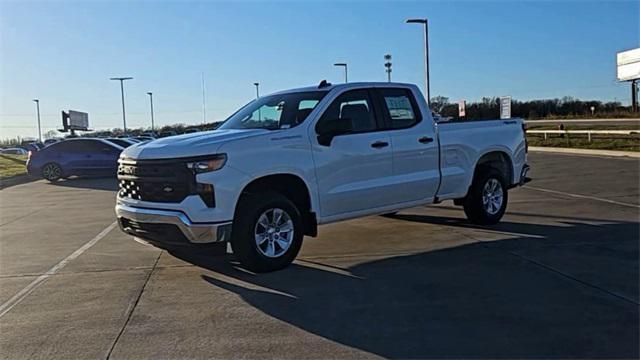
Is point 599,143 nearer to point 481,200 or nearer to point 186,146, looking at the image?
point 481,200

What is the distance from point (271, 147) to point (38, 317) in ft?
9.26

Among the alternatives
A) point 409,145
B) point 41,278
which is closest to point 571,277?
point 409,145

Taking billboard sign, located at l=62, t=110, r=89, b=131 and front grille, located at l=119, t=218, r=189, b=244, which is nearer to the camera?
front grille, located at l=119, t=218, r=189, b=244

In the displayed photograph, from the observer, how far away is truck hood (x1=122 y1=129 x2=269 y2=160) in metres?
6.46

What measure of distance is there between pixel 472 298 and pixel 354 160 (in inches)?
97.5

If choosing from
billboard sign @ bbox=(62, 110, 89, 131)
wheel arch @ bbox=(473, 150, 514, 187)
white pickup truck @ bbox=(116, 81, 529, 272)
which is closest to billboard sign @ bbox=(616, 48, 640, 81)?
billboard sign @ bbox=(62, 110, 89, 131)

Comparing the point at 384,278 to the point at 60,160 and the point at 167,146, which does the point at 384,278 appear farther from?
the point at 60,160

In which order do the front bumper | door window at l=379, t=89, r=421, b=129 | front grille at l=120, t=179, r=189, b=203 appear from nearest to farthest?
the front bumper → front grille at l=120, t=179, r=189, b=203 → door window at l=379, t=89, r=421, b=129

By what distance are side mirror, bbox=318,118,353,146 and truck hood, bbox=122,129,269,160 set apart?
67 centimetres

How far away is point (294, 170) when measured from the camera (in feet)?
22.8

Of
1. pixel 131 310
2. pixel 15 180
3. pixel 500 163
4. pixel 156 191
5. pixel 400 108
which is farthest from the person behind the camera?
pixel 15 180

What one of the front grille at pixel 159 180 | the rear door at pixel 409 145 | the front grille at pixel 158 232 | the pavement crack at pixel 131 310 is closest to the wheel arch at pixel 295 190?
the front grille at pixel 159 180

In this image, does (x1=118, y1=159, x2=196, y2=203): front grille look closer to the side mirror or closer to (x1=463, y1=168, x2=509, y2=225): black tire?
the side mirror

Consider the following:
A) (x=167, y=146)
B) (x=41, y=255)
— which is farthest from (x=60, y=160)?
(x=167, y=146)
